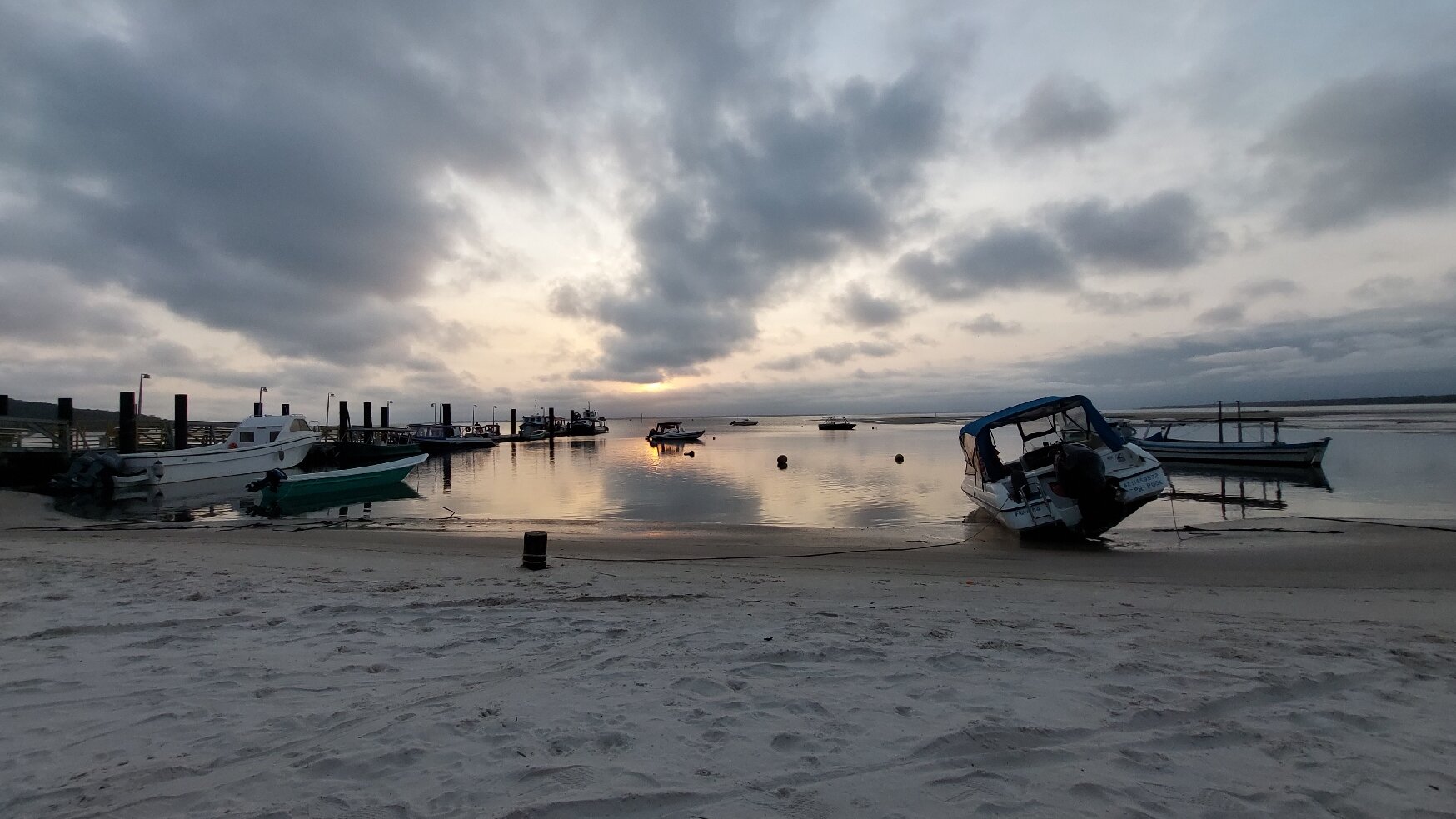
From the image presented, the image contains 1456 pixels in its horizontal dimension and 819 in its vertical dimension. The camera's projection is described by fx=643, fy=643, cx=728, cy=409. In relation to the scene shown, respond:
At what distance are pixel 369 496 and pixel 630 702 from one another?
24.9 m

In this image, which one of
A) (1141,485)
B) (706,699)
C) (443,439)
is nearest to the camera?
(706,699)

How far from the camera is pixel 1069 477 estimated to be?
13758mm

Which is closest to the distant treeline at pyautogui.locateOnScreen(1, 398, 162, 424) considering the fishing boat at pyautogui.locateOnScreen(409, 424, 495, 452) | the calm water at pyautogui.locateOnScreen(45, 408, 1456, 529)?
the fishing boat at pyautogui.locateOnScreen(409, 424, 495, 452)

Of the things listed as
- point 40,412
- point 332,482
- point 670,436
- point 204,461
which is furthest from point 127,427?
point 40,412

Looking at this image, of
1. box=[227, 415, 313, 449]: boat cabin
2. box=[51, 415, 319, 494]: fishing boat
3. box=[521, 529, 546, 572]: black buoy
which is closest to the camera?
box=[521, 529, 546, 572]: black buoy

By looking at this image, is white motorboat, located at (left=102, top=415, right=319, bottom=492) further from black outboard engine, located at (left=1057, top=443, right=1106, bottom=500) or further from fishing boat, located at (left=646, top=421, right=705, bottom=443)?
fishing boat, located at (left=646, top=421, right=705, bottom=443)

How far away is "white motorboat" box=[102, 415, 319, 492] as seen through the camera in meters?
24.0

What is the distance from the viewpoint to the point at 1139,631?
6.03 metres

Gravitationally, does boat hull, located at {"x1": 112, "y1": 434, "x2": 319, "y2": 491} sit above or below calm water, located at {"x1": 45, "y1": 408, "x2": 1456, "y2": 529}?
above

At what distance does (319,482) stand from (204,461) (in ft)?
26.0

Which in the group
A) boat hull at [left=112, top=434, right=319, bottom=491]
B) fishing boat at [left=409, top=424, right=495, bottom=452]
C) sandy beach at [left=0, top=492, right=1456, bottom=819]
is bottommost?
sandy beach at [left=0, top=492, right=1456, bottom=819]

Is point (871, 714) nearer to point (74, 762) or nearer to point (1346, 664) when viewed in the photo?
point (1346, 664)

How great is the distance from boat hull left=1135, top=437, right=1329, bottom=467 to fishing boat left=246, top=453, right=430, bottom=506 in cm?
3507

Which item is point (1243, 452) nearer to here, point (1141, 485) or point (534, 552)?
point (1141, 485)
